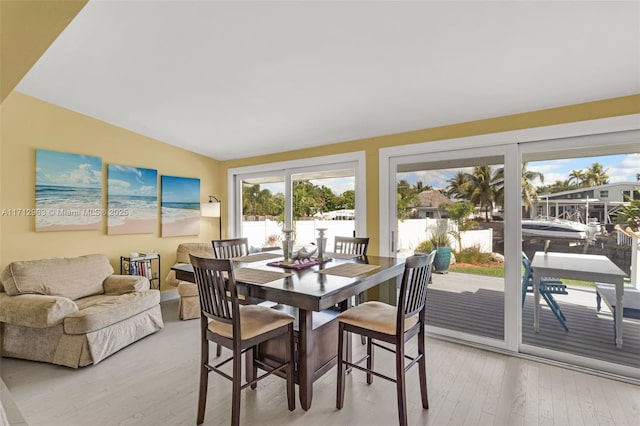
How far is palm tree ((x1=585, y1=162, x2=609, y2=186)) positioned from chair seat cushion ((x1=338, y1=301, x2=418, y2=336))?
2011 mm

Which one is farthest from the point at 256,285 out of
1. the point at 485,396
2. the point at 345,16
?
the point at 485,396

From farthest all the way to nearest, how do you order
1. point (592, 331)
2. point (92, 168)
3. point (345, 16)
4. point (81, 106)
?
point (92, 168)
point (81, 106)
point (592, 331)
point (345, 16)

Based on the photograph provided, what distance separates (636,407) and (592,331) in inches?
28.0

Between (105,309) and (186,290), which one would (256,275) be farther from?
(186,290)

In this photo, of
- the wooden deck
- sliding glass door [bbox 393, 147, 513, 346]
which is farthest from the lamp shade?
the wooden deck

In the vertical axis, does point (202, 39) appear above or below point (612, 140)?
above

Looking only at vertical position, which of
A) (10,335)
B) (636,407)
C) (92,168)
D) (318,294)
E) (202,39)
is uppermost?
(202,39)

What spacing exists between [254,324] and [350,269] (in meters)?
0.77

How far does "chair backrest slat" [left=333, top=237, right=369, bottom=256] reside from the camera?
3.21 meters

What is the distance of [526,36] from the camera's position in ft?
6.13

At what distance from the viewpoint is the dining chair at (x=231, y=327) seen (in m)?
1.80

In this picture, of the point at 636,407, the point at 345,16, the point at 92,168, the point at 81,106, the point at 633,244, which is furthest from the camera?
the point at 92,168

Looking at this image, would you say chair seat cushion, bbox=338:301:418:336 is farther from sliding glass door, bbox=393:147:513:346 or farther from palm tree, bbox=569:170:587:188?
palm tree, bbox=569:170:587:188

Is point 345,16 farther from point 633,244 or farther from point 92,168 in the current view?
point 92,168
